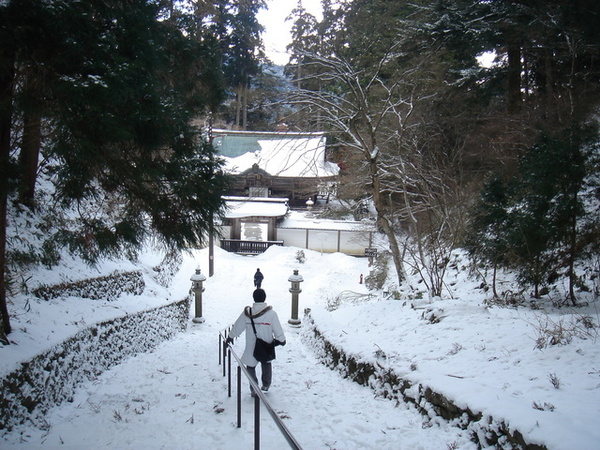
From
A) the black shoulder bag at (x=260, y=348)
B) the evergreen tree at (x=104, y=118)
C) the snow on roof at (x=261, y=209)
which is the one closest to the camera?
the evergreen tree at (x=104, y=118)

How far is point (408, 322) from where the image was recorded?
20.6 ft

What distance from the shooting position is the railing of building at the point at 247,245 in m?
20.6

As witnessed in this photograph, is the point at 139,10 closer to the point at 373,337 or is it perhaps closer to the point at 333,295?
the point at 373,337

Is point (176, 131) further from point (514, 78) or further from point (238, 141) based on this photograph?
point (238, 141)

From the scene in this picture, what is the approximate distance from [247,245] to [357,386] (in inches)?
622

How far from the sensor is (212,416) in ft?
13.8

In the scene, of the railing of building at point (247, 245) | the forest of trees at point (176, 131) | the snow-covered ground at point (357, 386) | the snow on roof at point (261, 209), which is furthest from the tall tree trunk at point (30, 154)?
the railing of building at point (247, 245)

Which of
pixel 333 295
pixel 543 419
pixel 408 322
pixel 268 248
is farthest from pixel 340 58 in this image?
pixel 268 248

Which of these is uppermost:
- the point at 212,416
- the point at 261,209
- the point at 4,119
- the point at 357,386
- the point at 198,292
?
the point at 4,119

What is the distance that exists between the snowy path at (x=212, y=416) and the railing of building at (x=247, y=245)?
14269mm

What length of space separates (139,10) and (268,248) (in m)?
16.3

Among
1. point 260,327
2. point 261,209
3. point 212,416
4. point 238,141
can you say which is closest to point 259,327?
point 260,327

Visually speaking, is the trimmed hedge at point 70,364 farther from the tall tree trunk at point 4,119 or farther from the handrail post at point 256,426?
the handrail post at point 256,426

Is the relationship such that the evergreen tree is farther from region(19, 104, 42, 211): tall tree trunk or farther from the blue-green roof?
the blue-green roof
